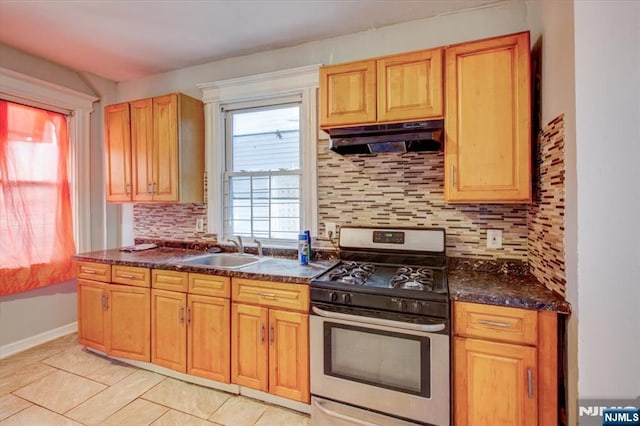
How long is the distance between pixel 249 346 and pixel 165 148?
5.95 feet

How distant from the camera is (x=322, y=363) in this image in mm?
1791

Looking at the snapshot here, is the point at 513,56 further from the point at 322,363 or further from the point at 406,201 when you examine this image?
the point at 322,363

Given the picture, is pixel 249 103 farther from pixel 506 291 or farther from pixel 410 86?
pixel 506 291

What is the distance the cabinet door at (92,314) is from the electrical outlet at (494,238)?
2.91 meters

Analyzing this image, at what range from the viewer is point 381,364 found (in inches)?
65.4

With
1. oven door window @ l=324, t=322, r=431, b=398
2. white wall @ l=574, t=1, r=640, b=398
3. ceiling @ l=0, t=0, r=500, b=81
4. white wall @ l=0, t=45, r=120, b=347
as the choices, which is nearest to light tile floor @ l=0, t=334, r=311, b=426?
white wall @ l=0, t=45, r=120, b=347

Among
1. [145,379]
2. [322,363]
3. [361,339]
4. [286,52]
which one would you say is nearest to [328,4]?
[286,52]

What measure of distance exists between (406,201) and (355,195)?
15.0 inches

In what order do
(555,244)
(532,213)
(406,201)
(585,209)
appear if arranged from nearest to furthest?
1. (585,209)
2. (555,244)
3. (532,213)
4. (406,201)

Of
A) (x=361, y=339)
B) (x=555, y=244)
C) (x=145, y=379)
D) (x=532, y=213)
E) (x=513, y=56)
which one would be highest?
(x=513, y=56)

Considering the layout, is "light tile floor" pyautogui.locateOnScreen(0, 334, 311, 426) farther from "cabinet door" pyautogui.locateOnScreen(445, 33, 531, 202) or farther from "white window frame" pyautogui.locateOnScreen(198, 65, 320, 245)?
"cabinet door" pyautogui.locateOnScreen(445, 33, 531, 202)

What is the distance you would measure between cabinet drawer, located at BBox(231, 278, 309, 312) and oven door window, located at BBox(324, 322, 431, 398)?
222mm

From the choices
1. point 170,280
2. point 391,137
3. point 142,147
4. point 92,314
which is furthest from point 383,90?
point 92,314

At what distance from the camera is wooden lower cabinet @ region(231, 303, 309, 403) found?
1884 millimetres
